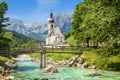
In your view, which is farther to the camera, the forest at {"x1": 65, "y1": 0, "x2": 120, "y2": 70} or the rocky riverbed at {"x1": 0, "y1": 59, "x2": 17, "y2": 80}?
the forest at {"x1": 65, "y1": 0, "x2": 120, "y2": 70}

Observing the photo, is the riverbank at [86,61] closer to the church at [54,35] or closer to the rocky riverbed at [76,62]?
the rocky riverbed at [76,62]

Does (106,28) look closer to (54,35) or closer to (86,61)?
(86,61)

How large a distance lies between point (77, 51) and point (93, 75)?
84.7 ft

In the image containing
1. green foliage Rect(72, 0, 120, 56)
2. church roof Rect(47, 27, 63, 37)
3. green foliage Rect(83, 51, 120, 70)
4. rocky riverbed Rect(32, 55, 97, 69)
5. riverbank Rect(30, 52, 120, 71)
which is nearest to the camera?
green foliage Rect(72, 0, 120, 56)

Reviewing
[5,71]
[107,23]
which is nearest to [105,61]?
[107,23]

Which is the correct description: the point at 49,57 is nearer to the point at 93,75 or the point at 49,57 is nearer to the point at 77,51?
the point at 77,51

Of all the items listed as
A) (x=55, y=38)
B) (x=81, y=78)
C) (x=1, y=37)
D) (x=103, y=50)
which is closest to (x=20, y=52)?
(x=1, y=37)

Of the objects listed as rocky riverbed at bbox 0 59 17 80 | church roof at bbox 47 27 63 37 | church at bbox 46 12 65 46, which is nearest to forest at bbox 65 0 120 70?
rocky riverbed at bbox 0 59 17 80

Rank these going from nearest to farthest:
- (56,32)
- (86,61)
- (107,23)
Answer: (107,23) < (86,61) < (56,32)

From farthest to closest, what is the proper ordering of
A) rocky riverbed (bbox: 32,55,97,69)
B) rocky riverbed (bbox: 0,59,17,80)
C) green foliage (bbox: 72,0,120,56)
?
Result: rocky riverbed (bbox: 32,55,97,69)
green foliage (bbox: 72,0,120,56)
rocky riverbed (bbox: 0,59,17,80)

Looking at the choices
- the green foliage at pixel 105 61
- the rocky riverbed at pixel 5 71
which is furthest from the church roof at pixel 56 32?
the rocky riverbed at pixel 5 71

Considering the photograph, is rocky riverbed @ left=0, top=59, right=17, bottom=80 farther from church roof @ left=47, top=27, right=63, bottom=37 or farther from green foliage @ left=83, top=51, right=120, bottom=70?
church roof @ left=47, top=27, right=63, bottom=37

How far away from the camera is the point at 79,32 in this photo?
90062 millimetres

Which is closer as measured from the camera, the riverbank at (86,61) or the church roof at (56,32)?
the riverbank at (86,61)
